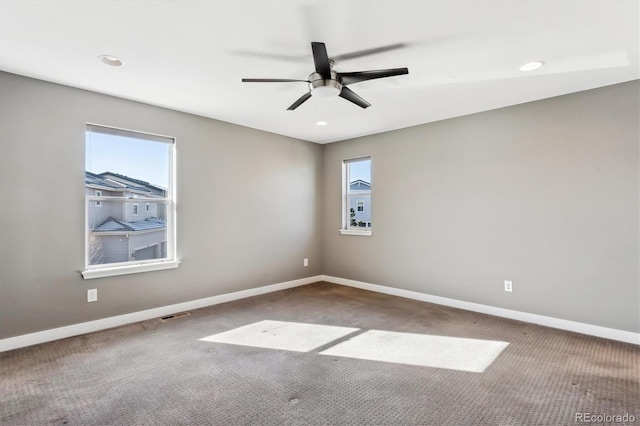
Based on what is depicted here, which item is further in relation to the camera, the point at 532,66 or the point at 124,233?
the point at 124,233

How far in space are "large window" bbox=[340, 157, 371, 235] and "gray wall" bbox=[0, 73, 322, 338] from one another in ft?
1.75

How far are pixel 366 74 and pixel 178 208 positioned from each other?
2767 mm

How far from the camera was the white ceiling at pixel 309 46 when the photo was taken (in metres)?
1.98

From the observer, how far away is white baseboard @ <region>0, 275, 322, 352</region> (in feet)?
9.50

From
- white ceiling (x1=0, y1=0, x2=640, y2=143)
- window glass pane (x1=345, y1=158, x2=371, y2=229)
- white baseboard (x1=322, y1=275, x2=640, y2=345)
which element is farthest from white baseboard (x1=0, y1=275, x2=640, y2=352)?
white ceiling (x1=0, y1=0, x2=640, y2=143)

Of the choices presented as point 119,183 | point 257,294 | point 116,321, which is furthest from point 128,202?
point 257,294

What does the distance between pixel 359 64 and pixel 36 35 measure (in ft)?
7.60

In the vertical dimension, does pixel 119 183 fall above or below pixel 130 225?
above

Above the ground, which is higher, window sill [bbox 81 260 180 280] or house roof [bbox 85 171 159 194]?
house roof [bbox 85 171 159 194]

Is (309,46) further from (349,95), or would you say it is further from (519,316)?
(519,316)

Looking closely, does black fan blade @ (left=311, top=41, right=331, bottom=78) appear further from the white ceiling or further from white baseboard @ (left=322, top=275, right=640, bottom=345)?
white baseboard @ (left=322, top=275, right=640, bottom=345)

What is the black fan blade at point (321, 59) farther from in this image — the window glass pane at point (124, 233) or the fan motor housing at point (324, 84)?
the window glass pane at point (124, 233)

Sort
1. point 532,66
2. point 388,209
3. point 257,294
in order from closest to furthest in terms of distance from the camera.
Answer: point 532,66 < point 257,294 < point 388,209

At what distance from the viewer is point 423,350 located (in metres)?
2.87
